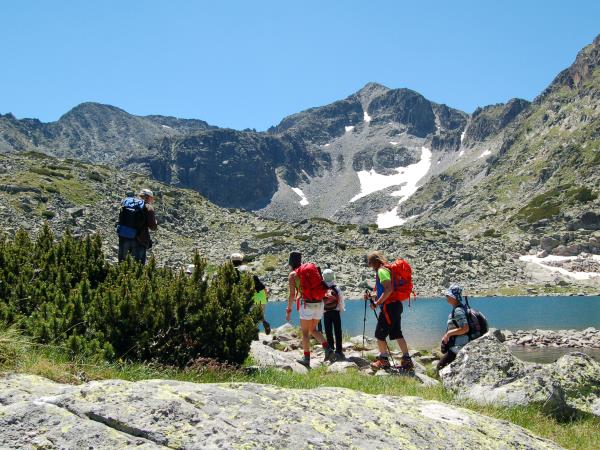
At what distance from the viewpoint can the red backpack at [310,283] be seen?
12.9m

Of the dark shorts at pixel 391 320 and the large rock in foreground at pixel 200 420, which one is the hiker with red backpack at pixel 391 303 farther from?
the large rock in foreground at pixel 200 420

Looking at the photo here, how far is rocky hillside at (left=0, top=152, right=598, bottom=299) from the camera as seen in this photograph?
100188mm

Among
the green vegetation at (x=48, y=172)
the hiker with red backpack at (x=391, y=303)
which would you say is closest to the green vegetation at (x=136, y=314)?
the hiker with red backpack at (x=391, y=303)

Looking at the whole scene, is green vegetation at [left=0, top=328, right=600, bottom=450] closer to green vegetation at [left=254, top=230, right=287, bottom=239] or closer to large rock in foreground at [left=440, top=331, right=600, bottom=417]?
large rock in foreground at [left=440, top=331, right=600, bottom=417]

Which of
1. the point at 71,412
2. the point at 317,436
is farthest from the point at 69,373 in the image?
the point at 317,436

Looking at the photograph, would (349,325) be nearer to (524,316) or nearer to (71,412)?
(524,316)

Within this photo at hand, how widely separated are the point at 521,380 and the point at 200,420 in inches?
280

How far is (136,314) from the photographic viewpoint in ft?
28.0

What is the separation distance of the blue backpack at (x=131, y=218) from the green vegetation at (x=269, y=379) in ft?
18.8

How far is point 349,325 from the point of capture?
177 feet

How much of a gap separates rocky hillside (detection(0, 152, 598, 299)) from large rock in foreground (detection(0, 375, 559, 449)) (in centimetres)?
8950

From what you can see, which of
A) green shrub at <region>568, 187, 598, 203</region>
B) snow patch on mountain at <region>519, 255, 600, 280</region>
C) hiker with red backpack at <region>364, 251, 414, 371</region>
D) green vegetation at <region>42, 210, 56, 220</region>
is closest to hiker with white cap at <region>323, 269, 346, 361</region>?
hiker with red backpack at <region>364, 251, 414, 371</region>

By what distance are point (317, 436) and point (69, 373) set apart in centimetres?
321

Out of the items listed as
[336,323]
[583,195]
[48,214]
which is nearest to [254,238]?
[48,214]
